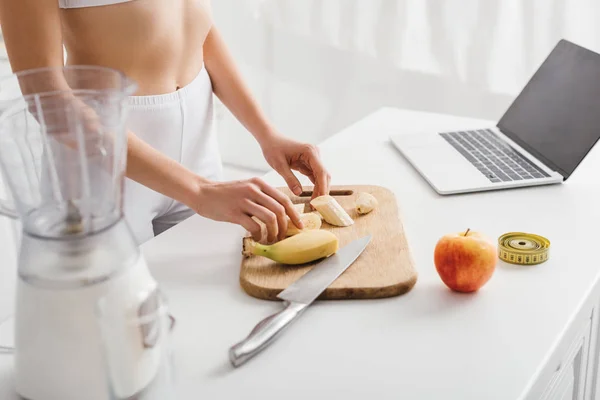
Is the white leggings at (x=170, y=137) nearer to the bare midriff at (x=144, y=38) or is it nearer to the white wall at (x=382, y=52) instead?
the bare midriff at (x=144, y=38)

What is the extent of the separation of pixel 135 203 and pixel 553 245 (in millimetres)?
706

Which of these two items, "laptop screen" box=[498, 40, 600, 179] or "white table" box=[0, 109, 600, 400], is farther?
"laptop screen" box=[498, 40, 600, 179]

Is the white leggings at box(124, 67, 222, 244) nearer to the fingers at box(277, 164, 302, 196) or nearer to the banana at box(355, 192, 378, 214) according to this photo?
the fingers at box(277, 164, 302, 196)

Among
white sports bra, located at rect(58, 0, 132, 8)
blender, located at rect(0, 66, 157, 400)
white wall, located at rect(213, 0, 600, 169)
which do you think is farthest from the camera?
white wall, located at rect(213, 0, 600, 169)

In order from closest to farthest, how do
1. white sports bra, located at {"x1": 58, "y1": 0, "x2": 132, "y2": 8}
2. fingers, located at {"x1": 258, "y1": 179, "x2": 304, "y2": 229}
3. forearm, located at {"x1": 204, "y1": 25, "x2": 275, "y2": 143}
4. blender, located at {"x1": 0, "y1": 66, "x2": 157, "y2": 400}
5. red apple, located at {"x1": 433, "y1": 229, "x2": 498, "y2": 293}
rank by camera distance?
1. blender, located at {"x1": 0, "y1": 66, "x2": 157, "y2": 400}
2. red apple, located at {"x1": 433, "y1": 229, "x2": 498, "y2": 293}
3. fingers, located at {"x1": 258, "y1": 179, "x2": 304, "y2": 229}
4. white sports bra, located at {"x1": 58, "y1": 0, "x2": 132, "y2": 8}
5. forearm, located at {"x1": 204, "y1": 25, "x2": 275, "y2": 143}

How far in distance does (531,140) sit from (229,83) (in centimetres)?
60

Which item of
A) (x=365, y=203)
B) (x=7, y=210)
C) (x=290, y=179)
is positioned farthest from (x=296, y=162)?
(x=7, y=210)

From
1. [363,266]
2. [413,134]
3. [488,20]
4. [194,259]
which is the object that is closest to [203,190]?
[194,259]

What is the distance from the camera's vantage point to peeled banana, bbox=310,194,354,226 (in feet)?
3.77

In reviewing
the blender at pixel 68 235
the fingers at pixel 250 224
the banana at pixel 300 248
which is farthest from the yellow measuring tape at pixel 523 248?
the blender at pixel 68 235

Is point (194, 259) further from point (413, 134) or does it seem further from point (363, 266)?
point (413, 134)

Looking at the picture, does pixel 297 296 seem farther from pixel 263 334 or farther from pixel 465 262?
pixel 465 262

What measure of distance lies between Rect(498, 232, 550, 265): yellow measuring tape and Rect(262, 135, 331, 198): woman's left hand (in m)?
0.31

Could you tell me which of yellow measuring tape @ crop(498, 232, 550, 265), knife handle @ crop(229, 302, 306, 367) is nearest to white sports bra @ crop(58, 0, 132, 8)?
knife handle @ crop(229, 302, 306, 367)
